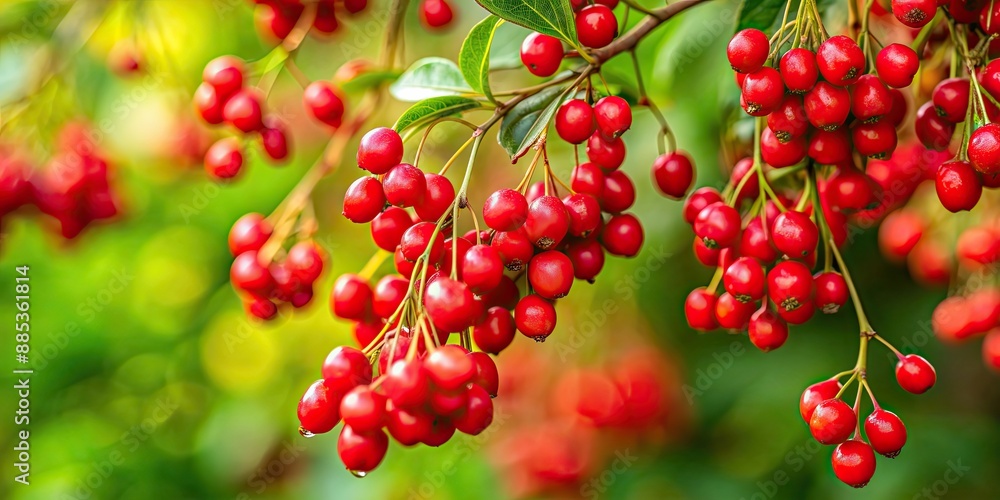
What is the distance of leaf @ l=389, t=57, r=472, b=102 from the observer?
1.55 meters

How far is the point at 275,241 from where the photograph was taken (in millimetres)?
1827

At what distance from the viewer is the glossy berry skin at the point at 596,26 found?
1.31 m

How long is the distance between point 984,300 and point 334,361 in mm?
1920

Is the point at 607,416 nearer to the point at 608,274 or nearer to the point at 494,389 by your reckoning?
the point at 608,274

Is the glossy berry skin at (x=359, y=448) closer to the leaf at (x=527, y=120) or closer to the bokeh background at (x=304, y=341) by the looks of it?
the leaf at (x=527, y=120)

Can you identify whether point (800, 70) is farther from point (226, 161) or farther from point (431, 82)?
point (226, 161)

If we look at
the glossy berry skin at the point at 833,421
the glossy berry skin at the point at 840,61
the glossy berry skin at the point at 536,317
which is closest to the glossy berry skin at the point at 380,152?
the glossy berry skin at the point at 536,317

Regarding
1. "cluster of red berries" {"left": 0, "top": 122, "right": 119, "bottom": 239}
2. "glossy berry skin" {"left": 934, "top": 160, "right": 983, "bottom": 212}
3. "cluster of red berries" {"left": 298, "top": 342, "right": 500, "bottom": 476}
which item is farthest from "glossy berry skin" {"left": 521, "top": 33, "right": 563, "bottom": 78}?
"cluster of red berries" {"left": 0, "top": 122, "right": 119, "bottom": 239}

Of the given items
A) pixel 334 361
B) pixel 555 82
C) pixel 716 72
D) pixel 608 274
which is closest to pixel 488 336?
pixel 334 361

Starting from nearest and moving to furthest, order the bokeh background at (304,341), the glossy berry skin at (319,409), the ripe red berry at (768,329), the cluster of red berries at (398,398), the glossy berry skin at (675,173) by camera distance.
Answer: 1. the cluster of red berries at (398,398)
2. the glossy berry skin at (319,409)
3. the ripe red berry at (768,329)
4. the glossy berry skin at (675,173)
5. the bokeh background at (304,341)

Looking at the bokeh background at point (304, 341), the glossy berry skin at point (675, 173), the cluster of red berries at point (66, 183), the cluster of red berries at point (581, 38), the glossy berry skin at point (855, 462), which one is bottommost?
the bokeh background at point (304, 341)

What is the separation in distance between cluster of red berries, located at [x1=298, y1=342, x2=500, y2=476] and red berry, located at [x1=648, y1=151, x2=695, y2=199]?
54 centimetres

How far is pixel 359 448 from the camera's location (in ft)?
3.57

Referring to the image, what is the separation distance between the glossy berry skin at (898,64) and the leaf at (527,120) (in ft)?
1.56
